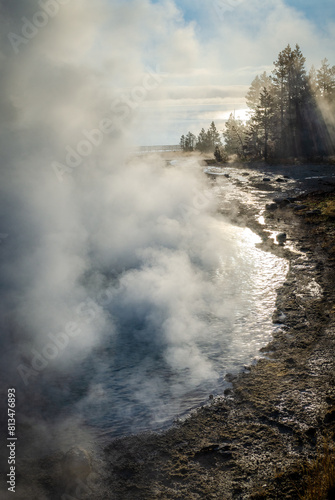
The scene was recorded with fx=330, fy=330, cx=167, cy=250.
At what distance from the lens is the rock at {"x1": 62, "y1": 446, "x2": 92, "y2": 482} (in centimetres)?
375

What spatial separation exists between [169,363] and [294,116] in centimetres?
4719

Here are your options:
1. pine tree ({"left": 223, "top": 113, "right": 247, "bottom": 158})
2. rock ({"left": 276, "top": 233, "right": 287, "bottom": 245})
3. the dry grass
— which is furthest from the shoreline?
pine tree ({"left": 223, "top": 113, "right": 247, "bottom": 158})

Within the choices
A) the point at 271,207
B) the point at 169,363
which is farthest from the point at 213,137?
the point at 169,363

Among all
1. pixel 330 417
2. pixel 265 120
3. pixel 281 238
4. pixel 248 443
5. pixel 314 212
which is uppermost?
pixel 265 120

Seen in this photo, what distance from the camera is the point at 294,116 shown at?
4497cm

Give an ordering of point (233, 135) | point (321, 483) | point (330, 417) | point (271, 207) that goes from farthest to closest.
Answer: point (233, 135) → point (271, 207) → point (330, 417) → point (321, 483)

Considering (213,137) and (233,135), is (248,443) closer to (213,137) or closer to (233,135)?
(233,135)

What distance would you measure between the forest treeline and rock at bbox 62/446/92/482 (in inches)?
1682

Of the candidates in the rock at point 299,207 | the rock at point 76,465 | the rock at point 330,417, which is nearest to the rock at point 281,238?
the rock at point 299,207

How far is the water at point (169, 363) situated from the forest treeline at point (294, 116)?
38.2 m

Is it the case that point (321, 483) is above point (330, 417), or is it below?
above

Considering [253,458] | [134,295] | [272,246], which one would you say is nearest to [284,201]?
[272,246]

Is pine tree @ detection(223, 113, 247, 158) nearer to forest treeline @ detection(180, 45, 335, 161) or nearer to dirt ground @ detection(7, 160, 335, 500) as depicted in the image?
forest treeline @ detection(180, 45, 335, 161)

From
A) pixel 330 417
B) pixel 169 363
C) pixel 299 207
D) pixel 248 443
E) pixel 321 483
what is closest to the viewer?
pixel 321 483
